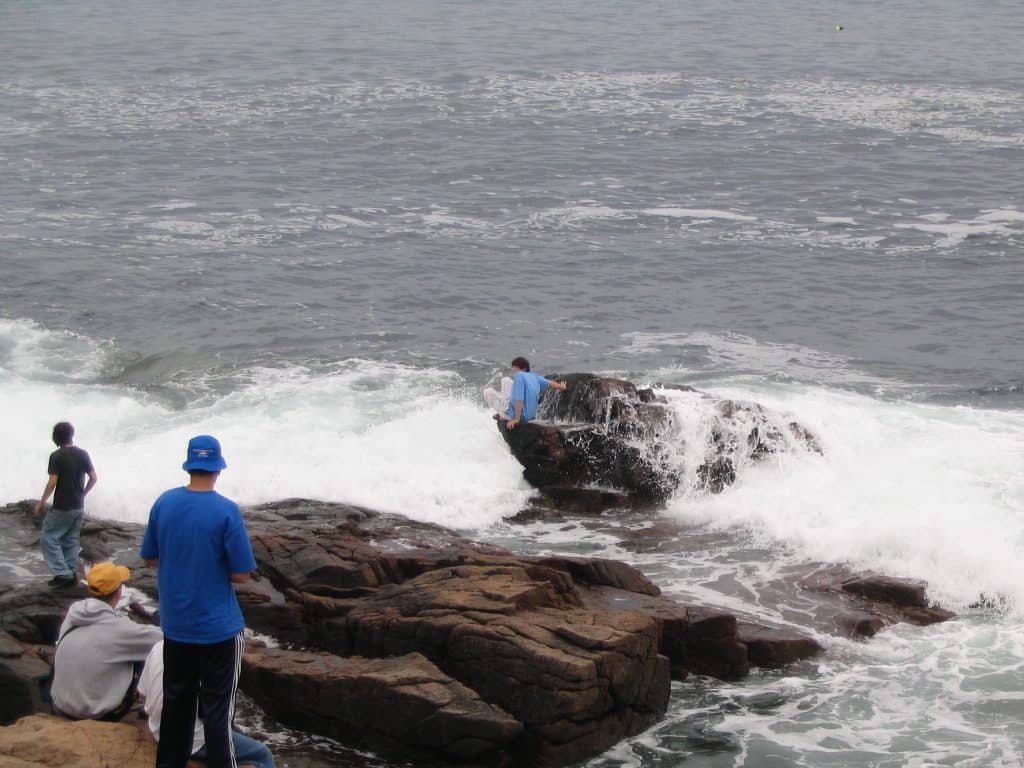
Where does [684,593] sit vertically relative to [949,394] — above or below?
below

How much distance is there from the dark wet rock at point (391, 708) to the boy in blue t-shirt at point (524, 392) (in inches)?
278

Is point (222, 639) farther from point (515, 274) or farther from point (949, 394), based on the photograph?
point (515, 274)

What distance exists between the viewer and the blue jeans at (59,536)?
451 inches

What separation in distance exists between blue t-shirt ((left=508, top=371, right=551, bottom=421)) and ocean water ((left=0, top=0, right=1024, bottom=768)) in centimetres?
87

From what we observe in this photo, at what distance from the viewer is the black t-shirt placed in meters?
11.4

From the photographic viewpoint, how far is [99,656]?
26.9 ft

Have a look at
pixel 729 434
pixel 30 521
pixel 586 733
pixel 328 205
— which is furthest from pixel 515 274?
pixel 586 733

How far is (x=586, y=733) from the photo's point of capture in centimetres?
A: 948

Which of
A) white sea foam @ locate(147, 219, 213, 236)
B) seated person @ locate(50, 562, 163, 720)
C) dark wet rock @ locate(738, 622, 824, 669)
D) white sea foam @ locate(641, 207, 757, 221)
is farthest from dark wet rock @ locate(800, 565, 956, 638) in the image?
white sea foam @ locate(147, 219, 213, 236)

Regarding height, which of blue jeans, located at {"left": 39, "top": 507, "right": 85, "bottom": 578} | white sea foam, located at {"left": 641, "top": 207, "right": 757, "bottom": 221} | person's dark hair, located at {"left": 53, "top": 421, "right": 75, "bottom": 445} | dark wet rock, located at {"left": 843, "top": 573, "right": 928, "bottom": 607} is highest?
white sea foam, located at {"left": 641, "top": 207, "right": 757, "bottom": 221}

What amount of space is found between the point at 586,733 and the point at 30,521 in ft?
23.3

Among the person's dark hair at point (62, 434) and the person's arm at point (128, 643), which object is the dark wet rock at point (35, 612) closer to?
the person's dark hair at point (62, 434)

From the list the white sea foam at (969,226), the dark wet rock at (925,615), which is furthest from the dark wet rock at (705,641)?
the white sea foam at (969,226)

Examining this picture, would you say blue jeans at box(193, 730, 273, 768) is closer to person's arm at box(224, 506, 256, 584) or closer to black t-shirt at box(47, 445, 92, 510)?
person's arm at box(224, 506, 256, 584)
